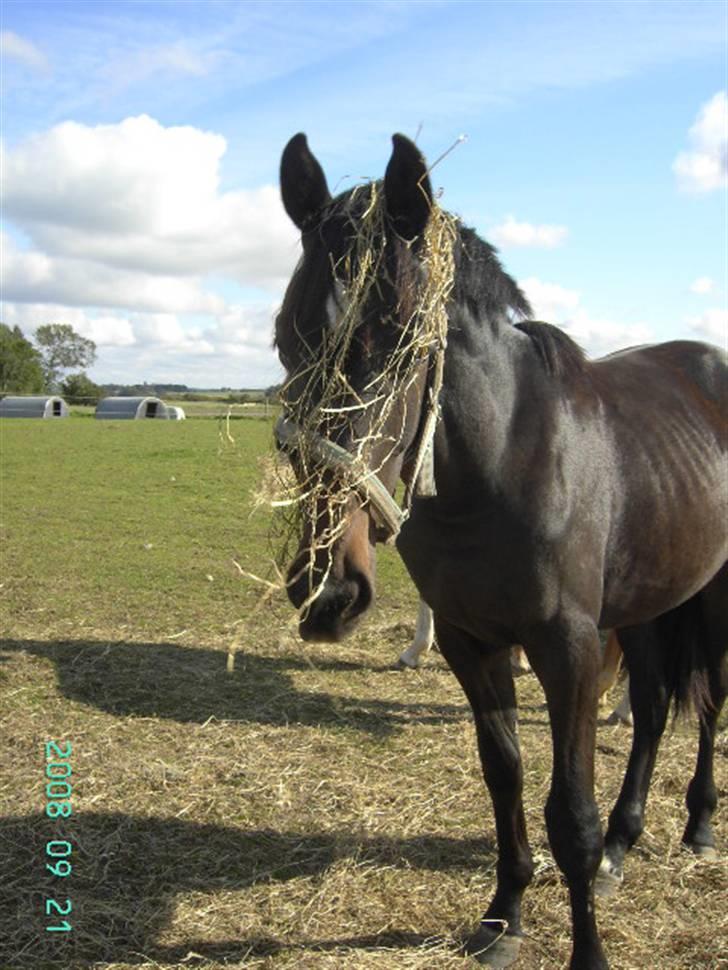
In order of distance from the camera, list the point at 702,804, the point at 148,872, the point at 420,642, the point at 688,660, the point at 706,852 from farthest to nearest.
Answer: the point at 420,642, the point at 688,660, the point at 702,804, the point at 706,852, the point at 148,872

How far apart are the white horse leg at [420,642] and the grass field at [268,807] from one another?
173mm

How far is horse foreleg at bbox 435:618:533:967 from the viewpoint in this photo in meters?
3.23

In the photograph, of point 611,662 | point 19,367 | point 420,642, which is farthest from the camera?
point 19,367

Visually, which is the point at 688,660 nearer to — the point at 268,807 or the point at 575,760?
the point at 575,760

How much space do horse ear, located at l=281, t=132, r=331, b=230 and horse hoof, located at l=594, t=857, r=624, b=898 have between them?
2908mm

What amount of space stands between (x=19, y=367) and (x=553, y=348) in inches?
3186

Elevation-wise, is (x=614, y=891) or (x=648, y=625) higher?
(x=648, y=625)

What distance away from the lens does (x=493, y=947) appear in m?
3.15

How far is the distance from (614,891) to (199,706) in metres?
2.82

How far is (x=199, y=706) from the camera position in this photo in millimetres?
5465

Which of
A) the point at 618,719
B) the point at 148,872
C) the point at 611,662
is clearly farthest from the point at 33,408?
the point at 148,872

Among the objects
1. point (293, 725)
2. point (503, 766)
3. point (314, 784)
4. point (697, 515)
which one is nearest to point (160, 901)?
point (314, 784)

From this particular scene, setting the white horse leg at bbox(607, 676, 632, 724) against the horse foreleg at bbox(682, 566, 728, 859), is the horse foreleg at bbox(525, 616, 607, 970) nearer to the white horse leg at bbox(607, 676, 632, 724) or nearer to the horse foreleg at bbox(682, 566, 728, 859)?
the horse foreleg at bbox(682, 566, 728, 859)

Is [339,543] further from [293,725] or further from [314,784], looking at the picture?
[293,725]
